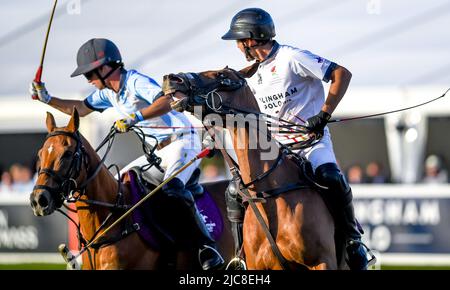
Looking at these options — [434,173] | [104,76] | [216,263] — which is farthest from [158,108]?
[434,173]

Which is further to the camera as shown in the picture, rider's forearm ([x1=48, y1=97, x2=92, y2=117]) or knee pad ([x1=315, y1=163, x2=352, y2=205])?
rider's forearm ([x1=48, y1=97, x2=92, y2=117])

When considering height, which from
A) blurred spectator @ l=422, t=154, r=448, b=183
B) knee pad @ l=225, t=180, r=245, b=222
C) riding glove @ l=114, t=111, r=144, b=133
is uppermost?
riding glove @ l=114, t=111, r=144, b=133

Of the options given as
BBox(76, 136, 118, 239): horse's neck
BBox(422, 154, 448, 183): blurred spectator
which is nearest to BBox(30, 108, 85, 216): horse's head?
BBox(76, 136, 118, 239): horse's neck

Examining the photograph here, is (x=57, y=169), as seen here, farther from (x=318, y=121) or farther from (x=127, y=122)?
Result: (x=318, y=121)

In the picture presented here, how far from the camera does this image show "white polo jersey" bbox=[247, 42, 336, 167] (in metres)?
6.87

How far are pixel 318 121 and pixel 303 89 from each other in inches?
22.6

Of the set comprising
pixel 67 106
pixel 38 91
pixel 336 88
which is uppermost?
pixel 38 91

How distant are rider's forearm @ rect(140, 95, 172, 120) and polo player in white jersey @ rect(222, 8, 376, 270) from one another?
0.65 metres

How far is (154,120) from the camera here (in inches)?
311

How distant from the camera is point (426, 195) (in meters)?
12.9

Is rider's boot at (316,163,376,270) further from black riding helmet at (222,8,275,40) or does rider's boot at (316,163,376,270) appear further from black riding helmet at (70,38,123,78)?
black riding helmet at (70,38,123,78)

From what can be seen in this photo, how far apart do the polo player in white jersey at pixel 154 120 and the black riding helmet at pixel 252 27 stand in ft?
2.86

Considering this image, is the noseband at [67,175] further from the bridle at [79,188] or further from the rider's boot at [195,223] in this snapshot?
the rider's boot at [195,223]
